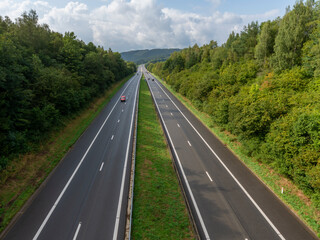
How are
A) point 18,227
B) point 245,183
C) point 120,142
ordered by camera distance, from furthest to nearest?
1. point 120,142
2. point 245,183
3. point 18,227

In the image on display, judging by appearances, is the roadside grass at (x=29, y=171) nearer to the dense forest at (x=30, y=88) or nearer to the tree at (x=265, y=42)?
the dense forest at (x=30, y=88)

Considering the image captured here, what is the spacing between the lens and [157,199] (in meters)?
14.1

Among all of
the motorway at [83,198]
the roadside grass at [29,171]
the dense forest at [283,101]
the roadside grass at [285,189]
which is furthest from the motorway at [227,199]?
the roadside grass at [29,171]

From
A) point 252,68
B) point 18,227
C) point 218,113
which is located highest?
point 252,68

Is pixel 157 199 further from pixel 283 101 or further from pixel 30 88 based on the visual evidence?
pixel 30 88

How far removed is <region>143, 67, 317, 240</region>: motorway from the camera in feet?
38.6

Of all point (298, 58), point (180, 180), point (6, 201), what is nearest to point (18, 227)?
point (6, 201)

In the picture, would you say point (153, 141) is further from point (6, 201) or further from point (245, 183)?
point (6, 201)

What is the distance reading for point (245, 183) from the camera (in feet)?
54.3

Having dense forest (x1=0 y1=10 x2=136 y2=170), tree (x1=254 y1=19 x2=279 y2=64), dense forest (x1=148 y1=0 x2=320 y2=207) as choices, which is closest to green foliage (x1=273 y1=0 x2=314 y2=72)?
dense forest (x1=148 y1=0 x2=320 y2=207)

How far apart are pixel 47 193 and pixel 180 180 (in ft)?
38.0

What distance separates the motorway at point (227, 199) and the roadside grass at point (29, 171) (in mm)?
13252

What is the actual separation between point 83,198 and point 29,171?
7.16 meters

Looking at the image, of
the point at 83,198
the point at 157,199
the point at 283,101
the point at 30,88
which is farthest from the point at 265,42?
the point at 30,88
